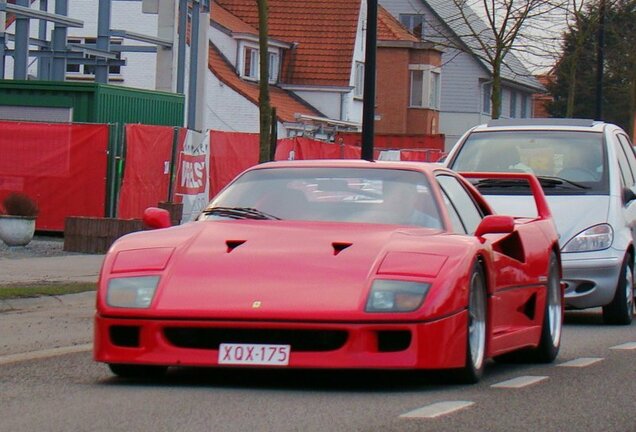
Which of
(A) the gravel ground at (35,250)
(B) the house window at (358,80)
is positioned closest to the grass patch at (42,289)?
(A) the gravel ground at (35,250)

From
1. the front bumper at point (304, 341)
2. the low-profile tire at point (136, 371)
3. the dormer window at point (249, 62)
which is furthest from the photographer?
the dormer window at point (249, 62)

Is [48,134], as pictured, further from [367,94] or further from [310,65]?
[310,65]

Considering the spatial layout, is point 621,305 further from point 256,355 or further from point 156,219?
point 256,355

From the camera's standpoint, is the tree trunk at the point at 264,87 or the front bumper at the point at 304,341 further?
the tree trunk at the point at 264,87

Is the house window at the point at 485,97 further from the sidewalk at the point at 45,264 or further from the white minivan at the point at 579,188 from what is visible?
the white minivan at the point at 579,188

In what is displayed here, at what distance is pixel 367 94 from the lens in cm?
2069

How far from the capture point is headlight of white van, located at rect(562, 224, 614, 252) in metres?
13.7

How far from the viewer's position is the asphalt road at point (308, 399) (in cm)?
675

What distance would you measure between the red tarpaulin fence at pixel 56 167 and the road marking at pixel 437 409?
17607mm

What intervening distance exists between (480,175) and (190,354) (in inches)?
159

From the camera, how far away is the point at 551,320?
403 inches

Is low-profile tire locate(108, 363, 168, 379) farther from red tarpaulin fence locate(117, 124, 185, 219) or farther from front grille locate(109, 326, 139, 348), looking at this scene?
red tarpaulin fence locate(117, 124, 185, 219)

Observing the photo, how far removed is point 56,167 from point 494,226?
16.7 m

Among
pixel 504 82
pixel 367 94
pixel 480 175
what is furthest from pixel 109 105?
pixel 504 82
